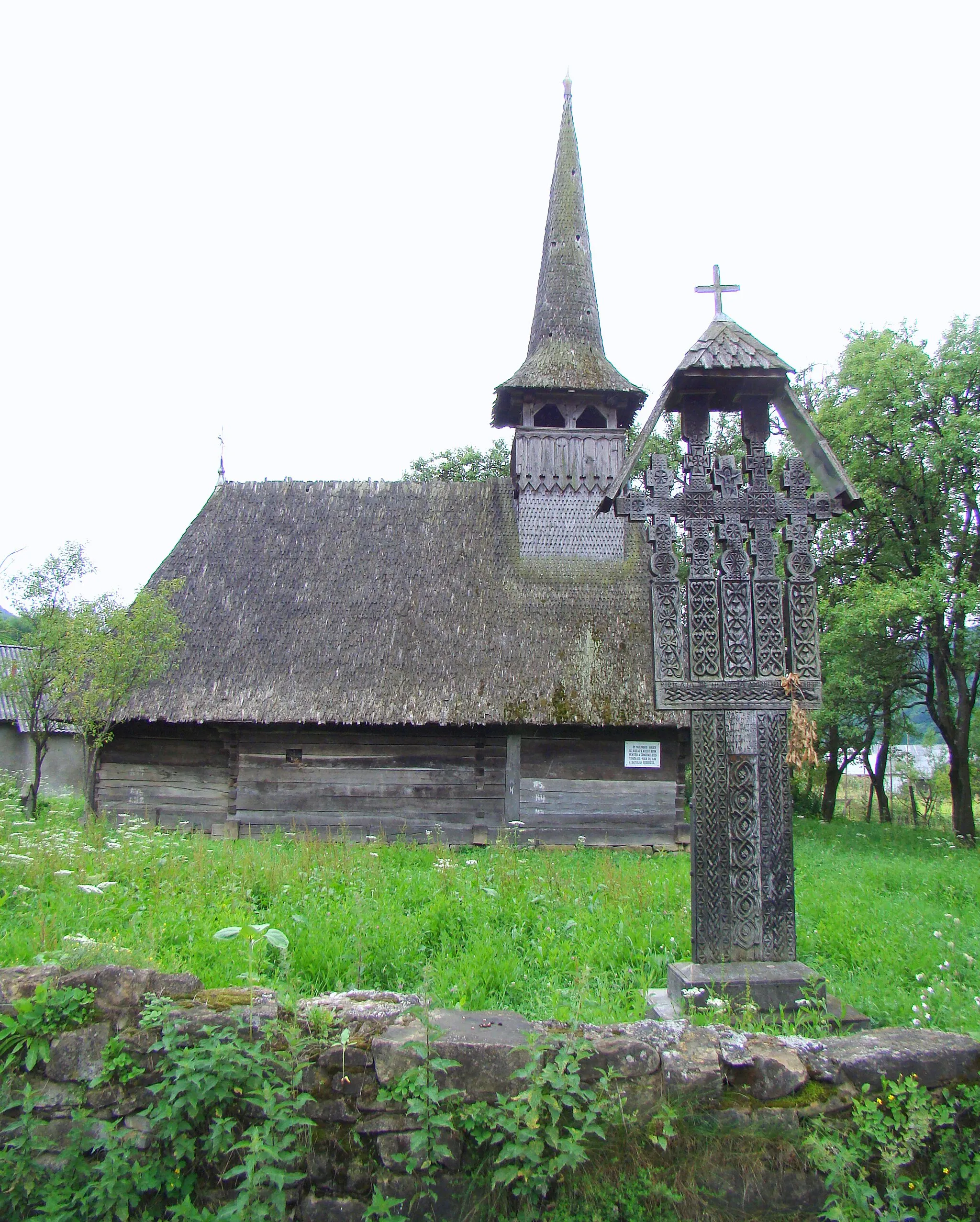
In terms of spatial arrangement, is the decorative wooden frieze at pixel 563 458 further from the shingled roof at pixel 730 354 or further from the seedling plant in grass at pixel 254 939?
the seedling plant in grass at pixel 254 939

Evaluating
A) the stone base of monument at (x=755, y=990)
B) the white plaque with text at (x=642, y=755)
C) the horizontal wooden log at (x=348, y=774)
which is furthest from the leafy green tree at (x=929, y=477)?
the stone base of monument at (x=755, y=990)

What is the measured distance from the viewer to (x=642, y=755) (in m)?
12.2

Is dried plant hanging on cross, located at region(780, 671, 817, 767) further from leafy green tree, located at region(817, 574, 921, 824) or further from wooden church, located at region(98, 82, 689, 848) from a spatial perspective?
leafy green tree, located at region(817, 574, 921, 824)

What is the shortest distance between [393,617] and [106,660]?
4.41 m

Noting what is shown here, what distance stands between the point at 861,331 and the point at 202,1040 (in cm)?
1671

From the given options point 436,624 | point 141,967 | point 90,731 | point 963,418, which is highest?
point 963,418

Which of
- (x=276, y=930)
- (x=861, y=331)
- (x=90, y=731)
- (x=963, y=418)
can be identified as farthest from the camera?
(x=861, y=331)

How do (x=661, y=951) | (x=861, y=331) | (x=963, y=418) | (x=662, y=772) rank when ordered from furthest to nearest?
(x=861, y=331) → (x=963, y=418) → (x=662, y=772) → (x=661, y=951)

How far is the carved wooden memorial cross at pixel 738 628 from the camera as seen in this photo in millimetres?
4625

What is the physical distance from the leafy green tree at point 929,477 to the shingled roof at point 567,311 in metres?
4.14

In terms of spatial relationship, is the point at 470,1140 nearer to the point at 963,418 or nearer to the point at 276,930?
the point at 276,930

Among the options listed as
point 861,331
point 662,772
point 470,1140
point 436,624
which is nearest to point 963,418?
point 861,331

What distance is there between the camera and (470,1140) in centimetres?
311

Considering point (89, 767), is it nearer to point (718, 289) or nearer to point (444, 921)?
A: point (444, 921)
